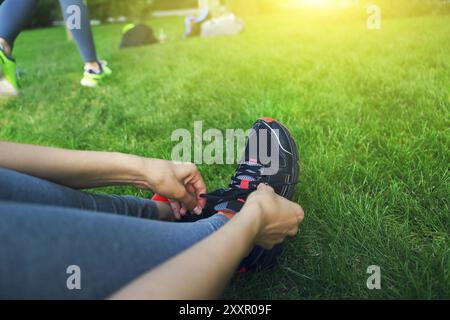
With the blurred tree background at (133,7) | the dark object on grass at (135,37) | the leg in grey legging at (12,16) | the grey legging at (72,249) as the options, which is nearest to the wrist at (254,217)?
the grey legging at (72,249)

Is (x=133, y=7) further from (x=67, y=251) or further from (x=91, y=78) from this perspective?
(x=67, y=251)

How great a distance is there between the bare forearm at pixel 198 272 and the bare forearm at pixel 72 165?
44 cm

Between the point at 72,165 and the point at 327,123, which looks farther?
the point at 327,123

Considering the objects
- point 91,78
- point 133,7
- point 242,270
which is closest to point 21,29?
point 91,78

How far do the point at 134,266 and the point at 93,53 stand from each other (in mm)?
2662

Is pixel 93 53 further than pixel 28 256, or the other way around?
pixel 93 53

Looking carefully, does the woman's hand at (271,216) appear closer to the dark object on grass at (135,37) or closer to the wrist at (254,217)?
the wrist at (254,217)

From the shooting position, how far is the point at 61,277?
0.68 m

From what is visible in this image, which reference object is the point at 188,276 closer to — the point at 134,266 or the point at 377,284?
the point at 134,266

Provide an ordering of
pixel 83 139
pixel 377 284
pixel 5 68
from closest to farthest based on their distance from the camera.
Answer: pixel 377 284 → pixel 83 139 → pixel 5 68

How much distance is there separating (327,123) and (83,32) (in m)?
1.91

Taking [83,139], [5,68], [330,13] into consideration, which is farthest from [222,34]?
[83,139]

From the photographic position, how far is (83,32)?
2.96m

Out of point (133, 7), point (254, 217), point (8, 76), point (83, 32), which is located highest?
point (133, 7)
